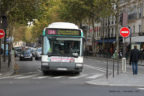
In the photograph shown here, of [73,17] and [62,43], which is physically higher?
[73,17]

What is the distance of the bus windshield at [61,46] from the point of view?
18.0 metres

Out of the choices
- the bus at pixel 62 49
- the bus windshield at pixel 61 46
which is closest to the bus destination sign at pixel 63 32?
the bus at pixel 62 49

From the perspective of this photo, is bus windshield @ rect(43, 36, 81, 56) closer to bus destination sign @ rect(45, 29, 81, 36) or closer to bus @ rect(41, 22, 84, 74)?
bus @ rect(41, 22, 84, 74)

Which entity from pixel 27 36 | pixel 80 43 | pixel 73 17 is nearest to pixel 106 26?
pixel 73 17

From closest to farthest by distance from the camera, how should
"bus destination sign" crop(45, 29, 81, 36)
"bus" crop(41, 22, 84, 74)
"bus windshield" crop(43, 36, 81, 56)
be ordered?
"bus" crop(41, 22, 84, 74) < "bus windshield" crop(43, 36, 81, 56) < "bus destination sign" crop(45, 29, 81, 36)

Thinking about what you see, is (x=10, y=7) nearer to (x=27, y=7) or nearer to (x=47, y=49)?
(x=27, y=7)

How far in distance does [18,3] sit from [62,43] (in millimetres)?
7530

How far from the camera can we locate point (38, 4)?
23938 millimetres

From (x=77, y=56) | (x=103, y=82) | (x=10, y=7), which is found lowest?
(x=103, y=82)

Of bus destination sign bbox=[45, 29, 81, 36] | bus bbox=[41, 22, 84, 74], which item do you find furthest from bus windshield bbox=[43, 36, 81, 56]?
bus destination sign bbox=[45, 29, 81, 36]

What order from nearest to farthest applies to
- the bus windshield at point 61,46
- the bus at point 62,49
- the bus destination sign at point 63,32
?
the bus at point 62,49, the bus windshield at point 61,46, the bus destination sign at point 63,32

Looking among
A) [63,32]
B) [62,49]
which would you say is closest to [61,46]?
[62,49]

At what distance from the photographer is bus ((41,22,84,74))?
58.5 feet

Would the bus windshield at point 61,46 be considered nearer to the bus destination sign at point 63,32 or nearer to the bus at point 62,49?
the bus at point 62,49
